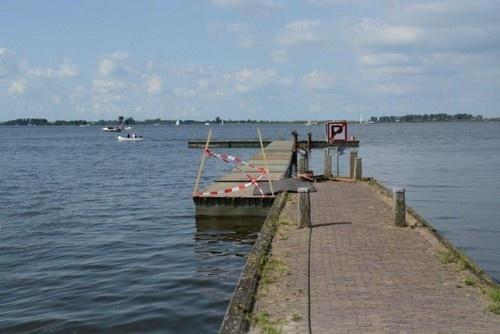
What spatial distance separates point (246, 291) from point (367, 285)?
1795 mm

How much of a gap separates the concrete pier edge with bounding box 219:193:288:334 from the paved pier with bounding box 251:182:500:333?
13 centimetres

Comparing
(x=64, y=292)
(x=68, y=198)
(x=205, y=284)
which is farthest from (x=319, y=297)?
(x=68, y=198)

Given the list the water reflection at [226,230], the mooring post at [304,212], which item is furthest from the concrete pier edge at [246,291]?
the water reflection at [226,230]

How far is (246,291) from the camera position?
8.24 metres

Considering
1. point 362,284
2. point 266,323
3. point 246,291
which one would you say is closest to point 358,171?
point 362,284

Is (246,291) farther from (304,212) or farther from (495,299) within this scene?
(304,212)

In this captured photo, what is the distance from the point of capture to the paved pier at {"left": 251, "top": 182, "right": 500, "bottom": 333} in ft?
23.2

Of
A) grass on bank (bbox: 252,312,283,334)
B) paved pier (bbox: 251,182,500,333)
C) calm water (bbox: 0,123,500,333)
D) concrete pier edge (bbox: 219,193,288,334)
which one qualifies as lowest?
calm water (bbox: 0,123,500,333)

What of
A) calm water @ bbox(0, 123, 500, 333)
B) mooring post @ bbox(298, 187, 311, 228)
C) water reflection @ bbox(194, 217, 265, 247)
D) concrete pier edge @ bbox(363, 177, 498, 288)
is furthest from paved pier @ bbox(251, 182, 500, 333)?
water reflection @ bbox(194, 217, 265, 247)

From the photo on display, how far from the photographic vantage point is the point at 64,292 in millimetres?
12383

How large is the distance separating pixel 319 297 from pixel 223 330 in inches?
70.8

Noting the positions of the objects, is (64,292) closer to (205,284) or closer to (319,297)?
(205,284)

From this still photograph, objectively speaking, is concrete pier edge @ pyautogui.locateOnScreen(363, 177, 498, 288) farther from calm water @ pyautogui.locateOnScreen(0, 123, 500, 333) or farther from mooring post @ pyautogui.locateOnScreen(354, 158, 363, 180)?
mooring post @ pyautogui.locateOnScreen(354, 158, 363, 180)

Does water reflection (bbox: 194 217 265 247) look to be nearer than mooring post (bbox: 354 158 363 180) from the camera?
Yes
